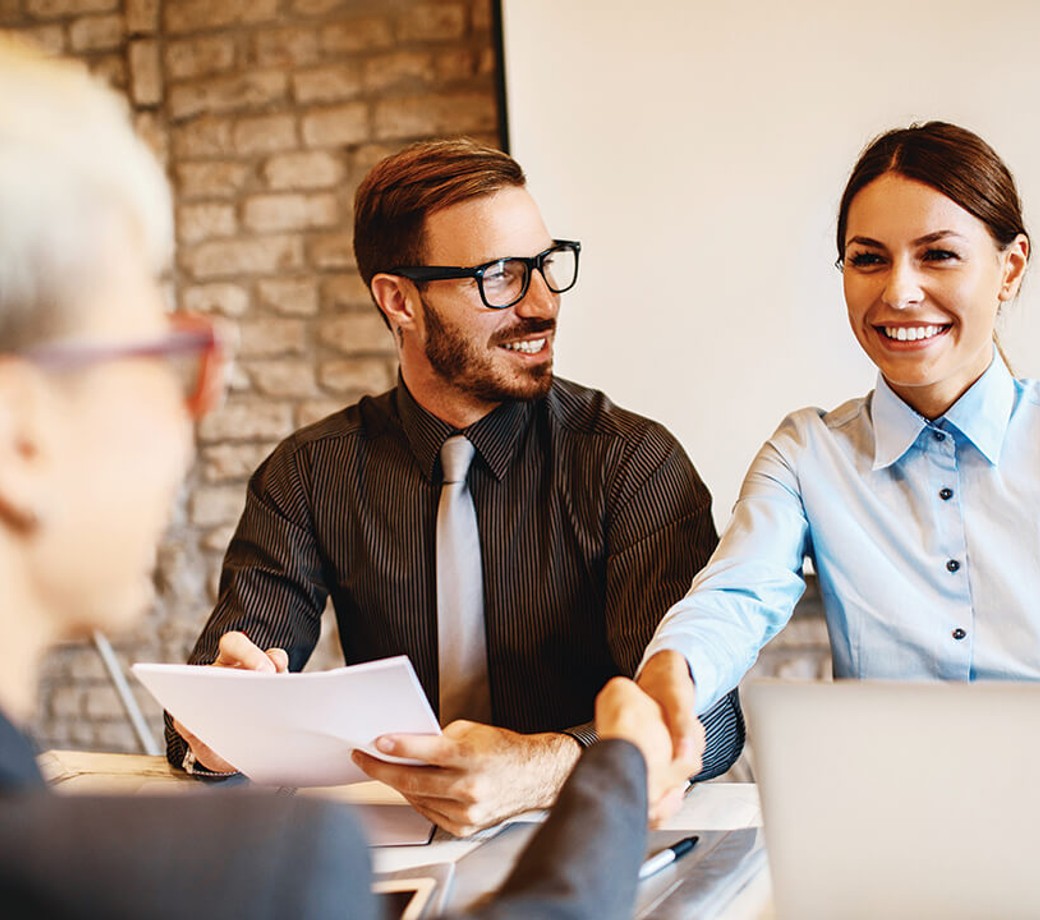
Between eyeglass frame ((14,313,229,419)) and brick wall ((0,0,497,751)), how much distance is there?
2321mm

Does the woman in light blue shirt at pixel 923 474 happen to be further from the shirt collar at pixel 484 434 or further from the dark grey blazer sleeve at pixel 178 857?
the dark grey blazer sleeve at pixel 178 857

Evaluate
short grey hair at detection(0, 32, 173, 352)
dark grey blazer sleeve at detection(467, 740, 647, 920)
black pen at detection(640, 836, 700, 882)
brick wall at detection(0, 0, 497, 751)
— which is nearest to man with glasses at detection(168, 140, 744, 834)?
black pen at detection(640, 836, 700, 882)

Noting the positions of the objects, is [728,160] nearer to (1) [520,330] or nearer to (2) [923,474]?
(1) [520,330]

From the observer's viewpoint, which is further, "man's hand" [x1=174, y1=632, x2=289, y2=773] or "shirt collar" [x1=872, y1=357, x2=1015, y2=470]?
"shirt collar" [x1=872, y1=357, x2=1015, y2=470]

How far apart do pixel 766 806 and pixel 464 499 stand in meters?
0.98

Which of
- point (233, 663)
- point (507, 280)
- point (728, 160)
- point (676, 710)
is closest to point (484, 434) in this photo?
point (507, 280)

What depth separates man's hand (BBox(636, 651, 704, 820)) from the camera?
118 centimetres

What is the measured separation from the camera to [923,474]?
1.71 meters

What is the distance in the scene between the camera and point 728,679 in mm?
1483

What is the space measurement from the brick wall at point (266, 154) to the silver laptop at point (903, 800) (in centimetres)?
219

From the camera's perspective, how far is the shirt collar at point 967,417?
5.52ft

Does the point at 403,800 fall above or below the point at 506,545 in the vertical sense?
below

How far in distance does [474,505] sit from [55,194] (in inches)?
50.0

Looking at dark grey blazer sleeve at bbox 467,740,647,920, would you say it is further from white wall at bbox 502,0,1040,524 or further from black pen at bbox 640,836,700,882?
white wall at bbox 502,0,1040,524
